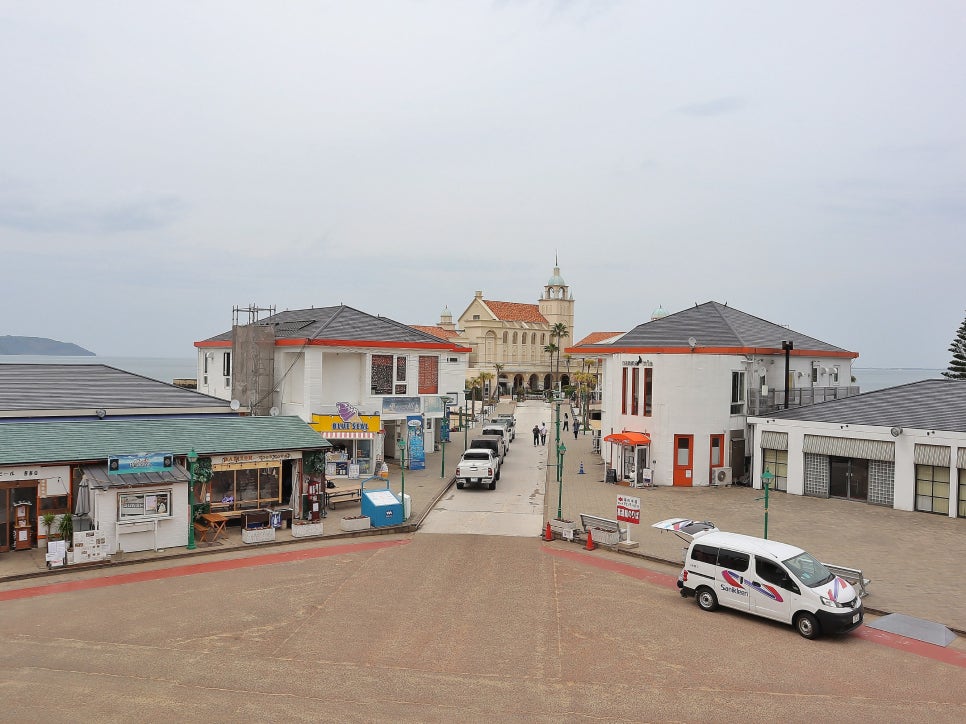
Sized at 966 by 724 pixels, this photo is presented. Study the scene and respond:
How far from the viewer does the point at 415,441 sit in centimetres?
3578

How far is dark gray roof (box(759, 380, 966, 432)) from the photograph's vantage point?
86.9 ft

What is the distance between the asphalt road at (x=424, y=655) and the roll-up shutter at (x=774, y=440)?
15.3 metres

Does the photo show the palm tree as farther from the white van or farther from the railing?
the white van

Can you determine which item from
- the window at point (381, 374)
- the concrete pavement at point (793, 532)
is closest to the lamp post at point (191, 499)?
the concrete pavement at point (793, 532)

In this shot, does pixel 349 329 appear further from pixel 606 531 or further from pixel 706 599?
pixel 706 599

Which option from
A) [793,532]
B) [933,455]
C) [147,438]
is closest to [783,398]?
[933,455]

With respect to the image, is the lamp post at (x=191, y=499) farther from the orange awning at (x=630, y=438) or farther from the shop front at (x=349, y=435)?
the orange awning at (x=630, y=438)

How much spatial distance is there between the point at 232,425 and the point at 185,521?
4.56m

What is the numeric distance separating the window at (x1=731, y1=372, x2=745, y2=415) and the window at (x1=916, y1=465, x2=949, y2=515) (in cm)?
793

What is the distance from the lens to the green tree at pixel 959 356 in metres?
67.5

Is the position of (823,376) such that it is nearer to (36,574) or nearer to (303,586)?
(303,586)

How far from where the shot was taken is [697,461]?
3184 centimetres

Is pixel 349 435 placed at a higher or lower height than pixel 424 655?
higher

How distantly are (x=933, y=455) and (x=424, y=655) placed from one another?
2200cm
